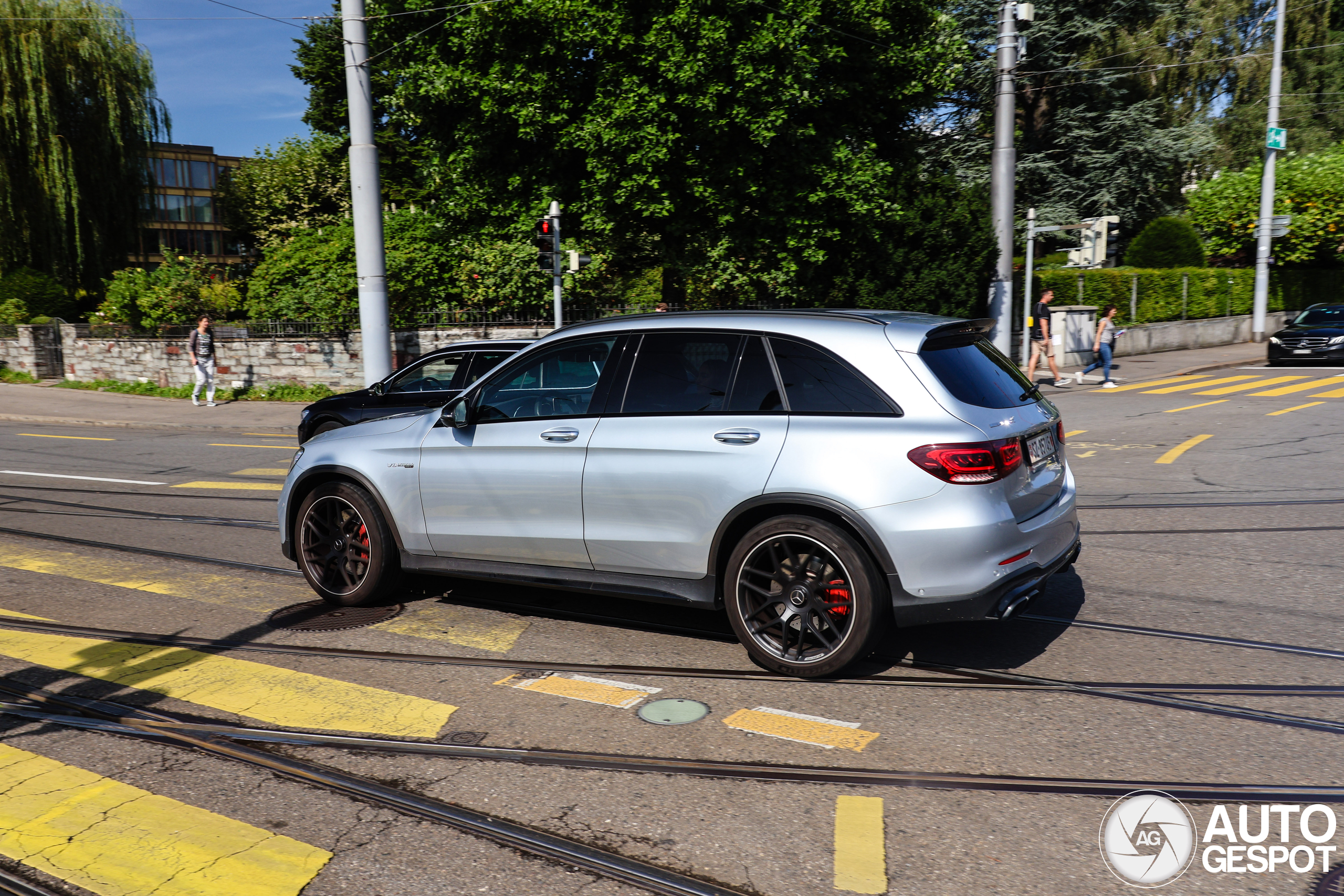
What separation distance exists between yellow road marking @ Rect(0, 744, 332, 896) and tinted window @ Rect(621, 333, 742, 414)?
266 cm

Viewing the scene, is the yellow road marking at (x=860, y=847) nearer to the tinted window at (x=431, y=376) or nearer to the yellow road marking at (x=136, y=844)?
the yellow road marking at (x=136, y=844)

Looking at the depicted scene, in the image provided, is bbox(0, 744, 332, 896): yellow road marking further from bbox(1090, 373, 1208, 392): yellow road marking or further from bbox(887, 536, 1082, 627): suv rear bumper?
bbox(1090, 373, 1208, 392): yellow road marking

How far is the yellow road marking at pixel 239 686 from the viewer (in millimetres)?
4465

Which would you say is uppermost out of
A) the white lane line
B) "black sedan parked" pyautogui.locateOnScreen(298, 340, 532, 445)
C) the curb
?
"black sedan parked" pyautogui.locateOnScreen(298, 340, 532, 445)

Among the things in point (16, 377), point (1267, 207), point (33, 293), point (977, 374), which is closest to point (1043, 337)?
point (1267, 207)

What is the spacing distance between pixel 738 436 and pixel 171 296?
23490 millimetres

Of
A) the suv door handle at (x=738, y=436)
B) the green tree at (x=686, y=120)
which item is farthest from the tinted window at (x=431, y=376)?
the suv door handle at (x=738, y=436)

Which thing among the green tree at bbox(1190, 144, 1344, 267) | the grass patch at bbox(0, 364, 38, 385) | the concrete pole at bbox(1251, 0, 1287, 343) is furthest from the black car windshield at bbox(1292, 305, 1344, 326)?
the grass patch at bbox(0, 364, 38, 385)

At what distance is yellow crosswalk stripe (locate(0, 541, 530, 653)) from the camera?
574cm

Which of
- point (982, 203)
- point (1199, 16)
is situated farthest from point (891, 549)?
point (1199, 16)

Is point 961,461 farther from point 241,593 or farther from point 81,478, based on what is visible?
point 81,478

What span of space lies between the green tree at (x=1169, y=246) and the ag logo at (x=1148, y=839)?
103ft

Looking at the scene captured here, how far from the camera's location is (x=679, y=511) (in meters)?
5.02

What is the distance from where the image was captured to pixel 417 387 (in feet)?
38.5
